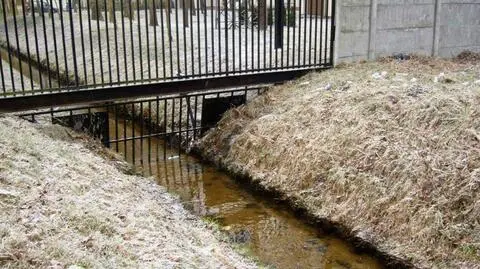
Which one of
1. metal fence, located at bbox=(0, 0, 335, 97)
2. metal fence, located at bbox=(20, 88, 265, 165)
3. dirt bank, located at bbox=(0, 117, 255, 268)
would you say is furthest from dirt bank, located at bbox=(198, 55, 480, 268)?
dirt bank, located at bbox=(0, 117, 255, 268)

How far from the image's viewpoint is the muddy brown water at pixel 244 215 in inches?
203

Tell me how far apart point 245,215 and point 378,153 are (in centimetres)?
181

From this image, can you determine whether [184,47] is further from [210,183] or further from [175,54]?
[175,54]

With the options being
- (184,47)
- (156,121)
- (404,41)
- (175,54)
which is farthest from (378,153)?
(175,54)

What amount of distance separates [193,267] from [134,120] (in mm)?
6151

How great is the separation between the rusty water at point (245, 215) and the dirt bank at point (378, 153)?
25 cm

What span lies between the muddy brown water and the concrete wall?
3622mm

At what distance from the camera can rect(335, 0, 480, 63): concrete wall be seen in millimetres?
9055

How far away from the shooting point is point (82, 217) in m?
3.98

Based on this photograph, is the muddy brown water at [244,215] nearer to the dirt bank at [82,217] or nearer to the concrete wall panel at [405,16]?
the dirt bank at [82,217]

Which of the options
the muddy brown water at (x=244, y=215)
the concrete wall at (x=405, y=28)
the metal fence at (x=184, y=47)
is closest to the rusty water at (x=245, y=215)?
the muddy brown water at (x=244, y=215)

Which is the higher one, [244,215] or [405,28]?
[405,28]

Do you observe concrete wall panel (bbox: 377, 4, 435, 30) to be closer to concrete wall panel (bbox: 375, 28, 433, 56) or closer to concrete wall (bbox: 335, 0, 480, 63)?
concrete wall (bbox: 335, 0, 480, 63)

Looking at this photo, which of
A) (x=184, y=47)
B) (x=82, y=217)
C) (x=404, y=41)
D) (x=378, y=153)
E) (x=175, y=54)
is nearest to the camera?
(x=82, y=217)
